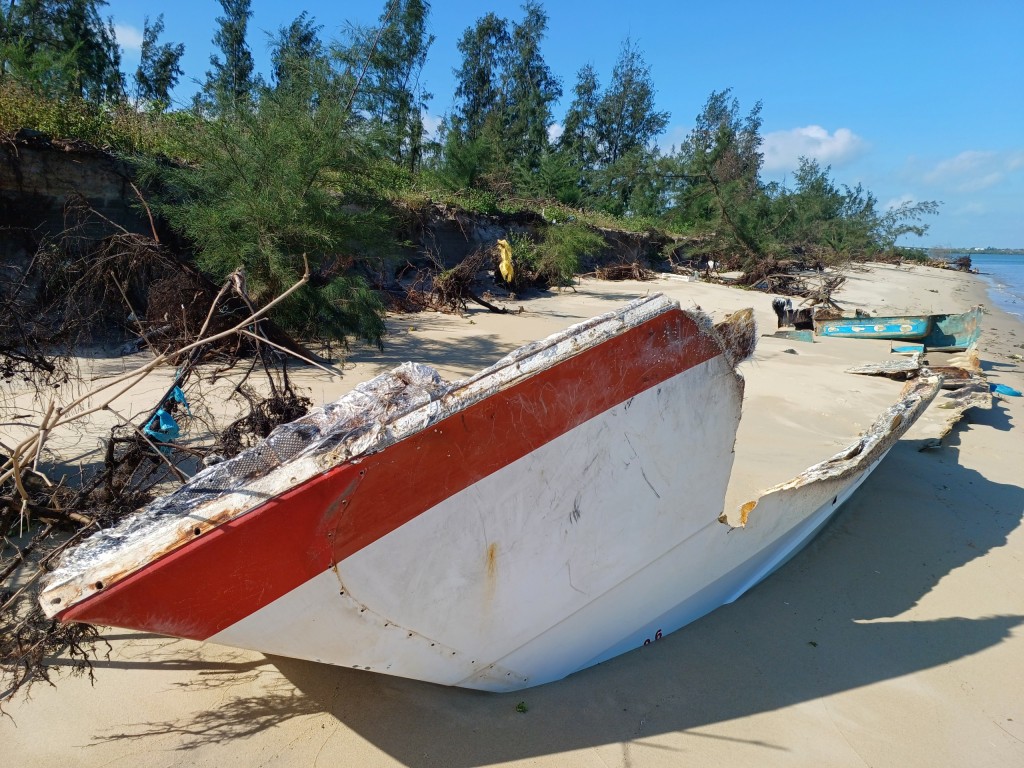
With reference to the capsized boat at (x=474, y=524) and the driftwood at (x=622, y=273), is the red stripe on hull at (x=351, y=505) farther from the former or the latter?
the driftwood at (x=622, y=273)

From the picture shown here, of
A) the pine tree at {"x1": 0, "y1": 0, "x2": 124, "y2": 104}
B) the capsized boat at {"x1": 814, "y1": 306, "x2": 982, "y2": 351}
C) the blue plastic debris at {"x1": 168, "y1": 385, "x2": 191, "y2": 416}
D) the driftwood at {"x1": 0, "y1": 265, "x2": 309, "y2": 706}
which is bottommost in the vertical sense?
the capsized boat at {"x1": 814, "y1": 306, "x2": 982, "y2": 351}

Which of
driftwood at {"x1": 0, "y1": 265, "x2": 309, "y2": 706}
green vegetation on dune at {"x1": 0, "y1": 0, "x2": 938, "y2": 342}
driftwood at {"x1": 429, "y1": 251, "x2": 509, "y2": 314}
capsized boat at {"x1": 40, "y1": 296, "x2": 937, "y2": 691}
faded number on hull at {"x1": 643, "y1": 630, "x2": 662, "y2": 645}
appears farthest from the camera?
driftwood at {"x1": 429, "y1": 251, "x2": 509, "y2": 314}

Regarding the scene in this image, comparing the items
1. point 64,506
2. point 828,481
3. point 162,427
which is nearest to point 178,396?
point 162,427

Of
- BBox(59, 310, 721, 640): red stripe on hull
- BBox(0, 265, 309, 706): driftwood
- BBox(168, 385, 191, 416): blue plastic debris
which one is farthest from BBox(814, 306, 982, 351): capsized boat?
BBox(168, 385, 191, 416): blue plastic debris

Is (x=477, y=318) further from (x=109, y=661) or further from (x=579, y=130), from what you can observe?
(x=579, y=130)

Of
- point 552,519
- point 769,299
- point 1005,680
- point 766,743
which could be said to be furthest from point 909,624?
point 769,299

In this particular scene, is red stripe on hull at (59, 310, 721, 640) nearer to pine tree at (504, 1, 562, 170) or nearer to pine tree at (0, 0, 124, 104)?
pine tree at (0, 0, 124, 104)

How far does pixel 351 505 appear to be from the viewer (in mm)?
1652

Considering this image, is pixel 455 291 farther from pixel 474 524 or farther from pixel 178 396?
pixel 474 524

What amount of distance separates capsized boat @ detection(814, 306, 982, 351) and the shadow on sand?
802cm

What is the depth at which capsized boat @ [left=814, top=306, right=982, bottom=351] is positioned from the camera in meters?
10.5

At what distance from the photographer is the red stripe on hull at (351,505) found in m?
1.46

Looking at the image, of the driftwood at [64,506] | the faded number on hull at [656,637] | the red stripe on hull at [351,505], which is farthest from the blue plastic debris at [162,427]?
the faded number on hull at [656,637]

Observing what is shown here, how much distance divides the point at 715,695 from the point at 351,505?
1650 mm
